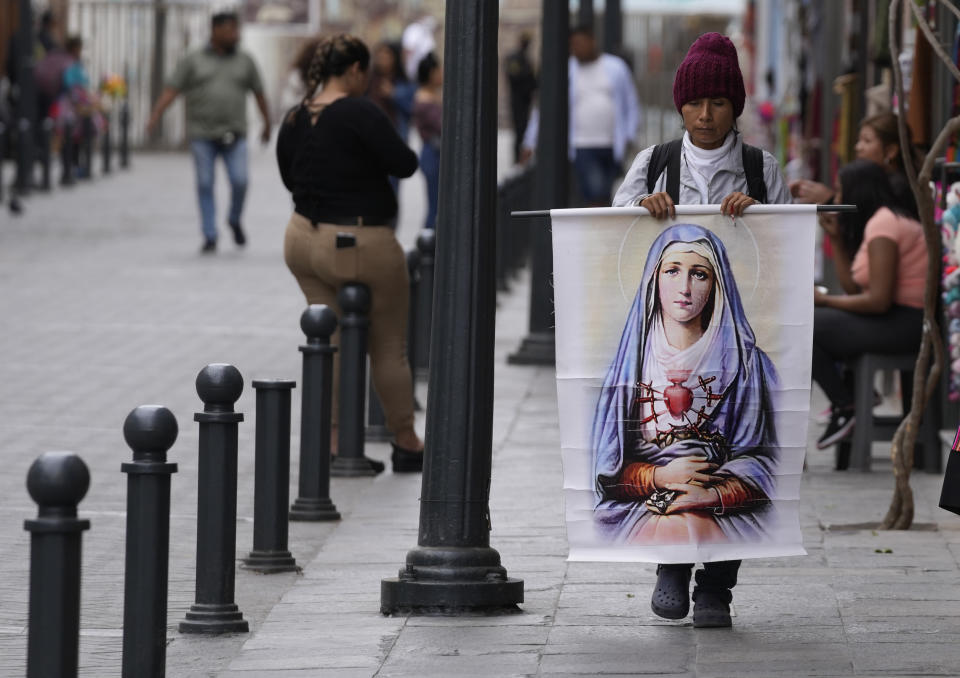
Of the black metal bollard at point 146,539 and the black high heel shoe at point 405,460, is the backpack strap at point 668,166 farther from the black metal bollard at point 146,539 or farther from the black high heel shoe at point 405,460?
the black high heel shoe at point 405,460

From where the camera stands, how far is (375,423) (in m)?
11.1

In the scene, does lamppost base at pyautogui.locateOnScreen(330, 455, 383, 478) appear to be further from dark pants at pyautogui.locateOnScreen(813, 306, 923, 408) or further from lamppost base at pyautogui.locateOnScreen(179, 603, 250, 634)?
lamppost base at pyautogui.locateOnScreen(179, 603, 250, 634)

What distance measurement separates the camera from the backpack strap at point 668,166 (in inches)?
256

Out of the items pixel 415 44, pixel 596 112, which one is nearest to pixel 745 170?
pixel 596 112

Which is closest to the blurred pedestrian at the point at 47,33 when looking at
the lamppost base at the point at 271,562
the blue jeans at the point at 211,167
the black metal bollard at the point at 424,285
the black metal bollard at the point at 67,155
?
the black metal bollard at the point at 67,155

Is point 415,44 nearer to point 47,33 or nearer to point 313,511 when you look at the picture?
point 47,33

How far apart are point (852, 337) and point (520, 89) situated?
2428 cm

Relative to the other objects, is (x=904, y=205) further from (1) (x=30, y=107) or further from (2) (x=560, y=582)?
(1) (x=30, y=107)

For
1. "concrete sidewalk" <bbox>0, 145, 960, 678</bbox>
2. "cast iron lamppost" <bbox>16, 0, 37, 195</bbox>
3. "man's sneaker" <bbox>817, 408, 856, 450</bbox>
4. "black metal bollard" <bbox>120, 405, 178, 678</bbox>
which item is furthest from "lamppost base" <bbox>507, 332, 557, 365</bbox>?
"cast iron lamppost" <bbox>16, 0, 37, 195</bbox>

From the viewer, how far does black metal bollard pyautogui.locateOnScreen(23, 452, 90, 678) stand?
4738 millimetres

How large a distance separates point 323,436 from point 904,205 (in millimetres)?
2939

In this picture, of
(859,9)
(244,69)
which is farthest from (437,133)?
(859,9)

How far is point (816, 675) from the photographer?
581 cm

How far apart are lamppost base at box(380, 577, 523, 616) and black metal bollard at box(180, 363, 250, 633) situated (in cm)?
54
